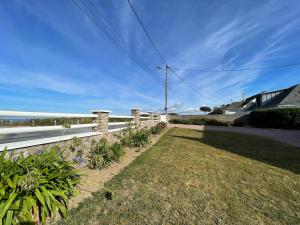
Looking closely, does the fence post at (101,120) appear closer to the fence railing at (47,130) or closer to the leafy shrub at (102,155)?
the fence railing at (47,130)

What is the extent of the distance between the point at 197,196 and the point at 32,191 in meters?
2.58

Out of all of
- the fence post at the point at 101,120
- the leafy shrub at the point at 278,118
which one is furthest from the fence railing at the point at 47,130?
the leafy shrub at the point at 278,118

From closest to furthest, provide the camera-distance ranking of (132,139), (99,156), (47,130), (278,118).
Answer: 1. (47,130)
2. (99,156)
3. (132,139)
4. (278,118)

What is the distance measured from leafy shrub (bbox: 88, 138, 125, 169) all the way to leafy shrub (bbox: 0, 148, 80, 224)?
165 cm

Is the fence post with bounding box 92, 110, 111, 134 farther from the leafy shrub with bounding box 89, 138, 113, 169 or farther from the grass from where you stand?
the grass

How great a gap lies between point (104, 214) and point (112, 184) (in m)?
1.07

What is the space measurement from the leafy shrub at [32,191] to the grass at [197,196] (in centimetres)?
31

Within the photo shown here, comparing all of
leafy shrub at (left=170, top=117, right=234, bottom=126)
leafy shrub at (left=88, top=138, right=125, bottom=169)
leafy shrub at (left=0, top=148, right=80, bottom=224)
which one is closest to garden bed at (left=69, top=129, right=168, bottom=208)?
leafy shrub at (left=88, top=138, right=125, bottom=169)

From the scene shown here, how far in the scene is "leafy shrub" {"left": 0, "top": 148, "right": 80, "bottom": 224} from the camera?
2.22m

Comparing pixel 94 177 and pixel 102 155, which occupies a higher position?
A: pixel 102 155

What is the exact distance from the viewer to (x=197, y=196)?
11.1 feet

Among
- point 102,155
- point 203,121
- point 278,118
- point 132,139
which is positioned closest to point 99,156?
point 102,155

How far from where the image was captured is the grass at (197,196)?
2705 millimetres

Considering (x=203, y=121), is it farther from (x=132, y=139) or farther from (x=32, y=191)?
(x=32, y=191)
